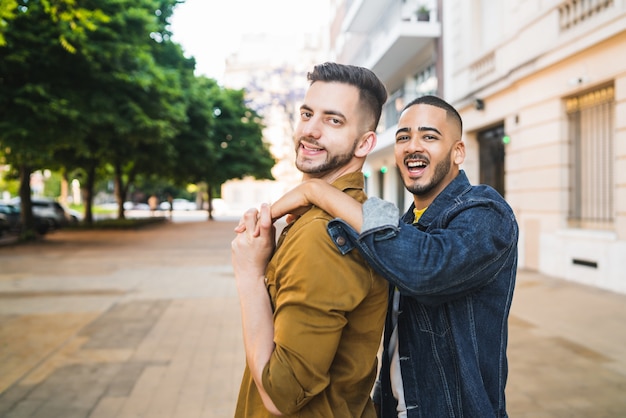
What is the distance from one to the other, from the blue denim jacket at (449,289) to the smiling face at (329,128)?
236 millimetres

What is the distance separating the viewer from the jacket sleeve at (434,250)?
4.44 feet

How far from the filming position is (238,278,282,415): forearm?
145 cm

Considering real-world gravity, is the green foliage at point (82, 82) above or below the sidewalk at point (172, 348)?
above

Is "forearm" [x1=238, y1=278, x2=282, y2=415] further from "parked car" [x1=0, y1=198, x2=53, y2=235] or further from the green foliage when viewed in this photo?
"parked car" [x1=0, y1=198, x2=53, y2=235]

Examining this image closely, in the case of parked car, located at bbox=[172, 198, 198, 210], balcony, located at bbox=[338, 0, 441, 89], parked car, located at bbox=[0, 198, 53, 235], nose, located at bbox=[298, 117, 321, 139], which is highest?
balcony, located at bbox=[338, 0, 441, 89]

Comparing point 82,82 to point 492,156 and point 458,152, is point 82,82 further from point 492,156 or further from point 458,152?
point 458,152

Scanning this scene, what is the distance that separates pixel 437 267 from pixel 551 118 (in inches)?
417

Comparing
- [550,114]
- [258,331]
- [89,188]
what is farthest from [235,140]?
[258,331]


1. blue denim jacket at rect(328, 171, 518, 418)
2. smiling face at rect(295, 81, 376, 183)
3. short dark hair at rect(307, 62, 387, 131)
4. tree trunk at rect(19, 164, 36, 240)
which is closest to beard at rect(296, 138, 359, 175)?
smiling face at rect(295, 81, 376, 183)

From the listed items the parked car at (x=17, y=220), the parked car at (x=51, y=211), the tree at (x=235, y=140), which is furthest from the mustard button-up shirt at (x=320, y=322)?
the tree at (x=235, y=140)

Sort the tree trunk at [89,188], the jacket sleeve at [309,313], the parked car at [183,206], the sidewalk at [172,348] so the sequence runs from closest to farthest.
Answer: the jacket sleeve at [309,313] < the sidewalk at [172,348] < the tree trunk at [89,188] < the parked car at [183,206]

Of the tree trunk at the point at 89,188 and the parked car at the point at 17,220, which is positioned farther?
the tree trunk at the point at 89,188

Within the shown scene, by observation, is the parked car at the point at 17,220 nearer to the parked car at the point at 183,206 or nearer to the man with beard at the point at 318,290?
the man with beard at the point at 318,290

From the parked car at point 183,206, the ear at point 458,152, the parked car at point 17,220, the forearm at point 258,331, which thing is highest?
the ear at point 458,152
